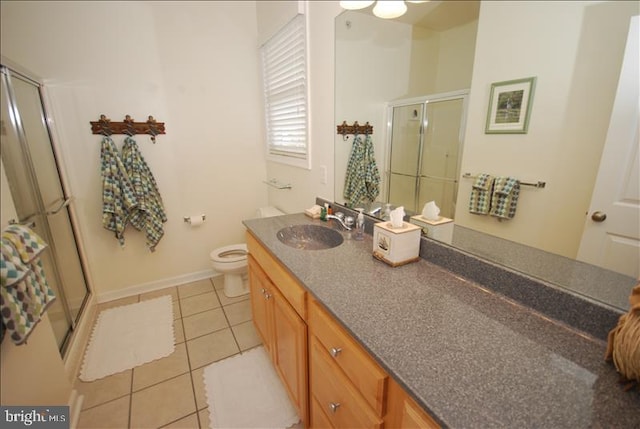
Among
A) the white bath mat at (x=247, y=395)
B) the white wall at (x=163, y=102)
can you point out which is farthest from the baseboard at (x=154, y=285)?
the white bath mat at (x=247, y=395)

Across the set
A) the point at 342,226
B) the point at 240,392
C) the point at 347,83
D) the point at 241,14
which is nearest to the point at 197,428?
the point at 240,392

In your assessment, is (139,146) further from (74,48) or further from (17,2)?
(17,2)

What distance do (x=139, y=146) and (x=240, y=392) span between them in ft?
6.78

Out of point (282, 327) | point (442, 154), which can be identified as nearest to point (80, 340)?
point (282, 327)

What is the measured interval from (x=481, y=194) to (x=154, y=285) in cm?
286

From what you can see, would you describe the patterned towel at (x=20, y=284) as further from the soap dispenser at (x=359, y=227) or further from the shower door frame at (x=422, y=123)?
the shower door frame at (x=422, y=123)

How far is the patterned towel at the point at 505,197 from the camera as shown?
97cm

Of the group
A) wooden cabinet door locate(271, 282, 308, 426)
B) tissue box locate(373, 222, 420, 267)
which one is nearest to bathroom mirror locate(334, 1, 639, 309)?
tissue box locate(373, 222, 420, 267)

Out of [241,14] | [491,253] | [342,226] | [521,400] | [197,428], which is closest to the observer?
[521,400]

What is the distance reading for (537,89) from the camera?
0.87 metres

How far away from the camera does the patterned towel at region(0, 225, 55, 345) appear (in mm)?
996

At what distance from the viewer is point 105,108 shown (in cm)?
222

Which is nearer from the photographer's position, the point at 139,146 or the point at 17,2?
the point at 17,2

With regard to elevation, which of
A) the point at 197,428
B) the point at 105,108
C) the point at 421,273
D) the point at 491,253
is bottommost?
the point at 197,428
